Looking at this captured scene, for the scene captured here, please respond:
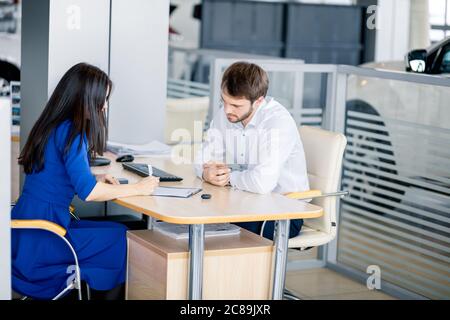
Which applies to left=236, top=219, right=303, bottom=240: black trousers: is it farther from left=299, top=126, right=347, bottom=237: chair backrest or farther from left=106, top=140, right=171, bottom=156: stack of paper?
left=106, top=140, right=171, bottom=156: stack of paper

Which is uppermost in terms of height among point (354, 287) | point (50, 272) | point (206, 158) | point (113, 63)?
point (113, 63)

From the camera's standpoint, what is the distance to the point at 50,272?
3.93 meters

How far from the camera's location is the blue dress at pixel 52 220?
12.6ft

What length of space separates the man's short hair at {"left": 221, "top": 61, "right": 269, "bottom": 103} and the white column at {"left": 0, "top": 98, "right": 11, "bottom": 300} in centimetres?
119

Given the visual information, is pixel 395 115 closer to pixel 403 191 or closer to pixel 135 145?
pixel 403 191

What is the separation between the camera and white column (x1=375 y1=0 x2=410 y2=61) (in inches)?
404

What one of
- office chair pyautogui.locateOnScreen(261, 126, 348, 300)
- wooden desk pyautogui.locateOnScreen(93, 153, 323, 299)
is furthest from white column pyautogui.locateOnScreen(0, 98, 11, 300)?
office chair pyautogui.locateOnScreen(261, 126, 348, 300)

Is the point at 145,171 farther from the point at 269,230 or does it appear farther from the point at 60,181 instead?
the point at 269,230

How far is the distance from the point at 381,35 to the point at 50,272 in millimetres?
8171

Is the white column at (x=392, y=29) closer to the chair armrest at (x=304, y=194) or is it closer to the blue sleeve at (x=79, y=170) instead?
the chair armrest at (x=304, y=194)

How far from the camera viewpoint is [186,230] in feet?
13.2

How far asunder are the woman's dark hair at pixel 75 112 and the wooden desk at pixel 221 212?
0.35 m
